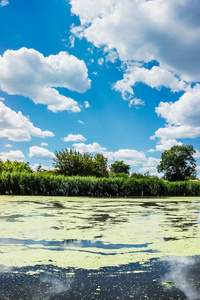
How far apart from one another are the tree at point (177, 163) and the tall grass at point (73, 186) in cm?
2696

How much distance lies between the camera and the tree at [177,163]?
4719 centimetres

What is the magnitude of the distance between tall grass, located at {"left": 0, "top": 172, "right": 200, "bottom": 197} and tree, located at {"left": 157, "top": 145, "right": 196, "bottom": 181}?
88.4 feet

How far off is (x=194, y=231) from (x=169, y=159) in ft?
144

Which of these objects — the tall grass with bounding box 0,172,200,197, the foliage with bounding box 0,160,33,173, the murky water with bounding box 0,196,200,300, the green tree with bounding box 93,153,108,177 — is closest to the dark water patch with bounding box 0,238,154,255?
the murky water with bounding box 0,196,200,300

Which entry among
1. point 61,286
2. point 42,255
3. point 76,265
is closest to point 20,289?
point 61,286

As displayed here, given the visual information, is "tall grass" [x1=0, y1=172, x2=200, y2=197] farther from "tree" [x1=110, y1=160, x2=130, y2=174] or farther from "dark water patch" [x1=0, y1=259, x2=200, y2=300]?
"tree" [x1=110, y1=160, x2=130, y2=174]

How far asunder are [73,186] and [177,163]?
107 ft

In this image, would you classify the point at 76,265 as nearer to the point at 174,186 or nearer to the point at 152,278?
the point at 152,278

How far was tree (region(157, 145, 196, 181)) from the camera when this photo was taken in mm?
47188

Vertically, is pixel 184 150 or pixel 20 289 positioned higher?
pixel 184 150

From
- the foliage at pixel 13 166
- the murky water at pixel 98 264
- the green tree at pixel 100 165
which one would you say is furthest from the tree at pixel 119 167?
the murky water at pixel 98 264

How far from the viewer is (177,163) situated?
47.1 meters

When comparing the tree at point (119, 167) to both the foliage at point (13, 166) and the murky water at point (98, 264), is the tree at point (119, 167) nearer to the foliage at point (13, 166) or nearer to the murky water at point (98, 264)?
the foliage at point (13, 166)

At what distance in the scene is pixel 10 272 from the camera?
2652 mm
